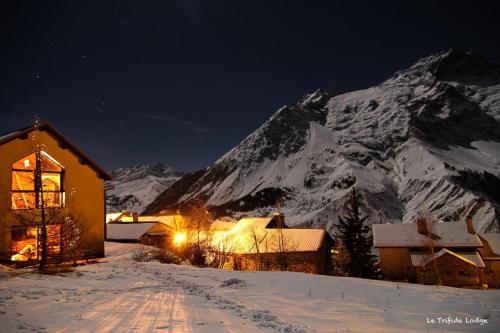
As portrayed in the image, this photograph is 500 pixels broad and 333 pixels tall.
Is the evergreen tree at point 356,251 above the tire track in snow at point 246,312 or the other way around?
the other way around

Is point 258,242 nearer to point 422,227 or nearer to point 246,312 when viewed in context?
point 422,227

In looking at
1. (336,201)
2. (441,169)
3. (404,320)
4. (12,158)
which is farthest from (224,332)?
(441,169)

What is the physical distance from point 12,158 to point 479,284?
2035 inches

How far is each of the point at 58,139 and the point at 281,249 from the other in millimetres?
28700

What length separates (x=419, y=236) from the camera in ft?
165

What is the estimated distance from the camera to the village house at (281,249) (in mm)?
40219

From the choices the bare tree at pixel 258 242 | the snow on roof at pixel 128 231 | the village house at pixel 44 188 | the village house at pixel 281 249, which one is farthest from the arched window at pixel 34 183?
the snow on roof at pixel 128 231

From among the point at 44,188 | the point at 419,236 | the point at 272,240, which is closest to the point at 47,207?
the point at 44,188

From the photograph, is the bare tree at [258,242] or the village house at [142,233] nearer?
the bare tree at [258,242]

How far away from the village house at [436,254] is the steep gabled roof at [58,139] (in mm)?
39427

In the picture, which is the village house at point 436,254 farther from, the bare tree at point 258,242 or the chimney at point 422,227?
the bare tree at point 258,242

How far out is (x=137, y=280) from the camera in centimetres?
1366

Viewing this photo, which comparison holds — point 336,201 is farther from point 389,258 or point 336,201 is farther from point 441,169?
point 389,258

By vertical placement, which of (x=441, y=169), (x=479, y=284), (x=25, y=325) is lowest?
(x=479, y=284)
